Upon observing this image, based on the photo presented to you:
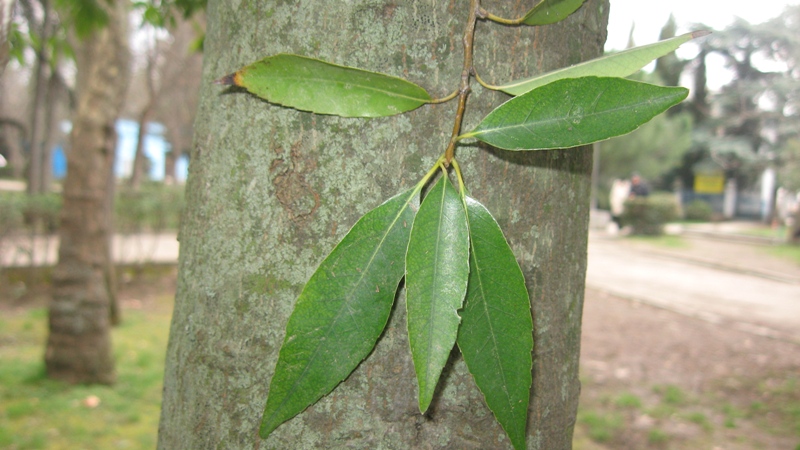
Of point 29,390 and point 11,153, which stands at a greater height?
point 11,153

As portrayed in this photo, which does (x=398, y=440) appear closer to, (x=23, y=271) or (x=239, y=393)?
(x=239, y=393)

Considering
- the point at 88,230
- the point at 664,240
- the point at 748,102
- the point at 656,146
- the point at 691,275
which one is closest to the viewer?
the point at 88,230

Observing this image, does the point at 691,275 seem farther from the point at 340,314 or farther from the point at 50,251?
the point at 340,314

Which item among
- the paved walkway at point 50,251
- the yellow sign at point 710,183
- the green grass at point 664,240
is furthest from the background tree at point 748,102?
the paved walkway at point 50,251

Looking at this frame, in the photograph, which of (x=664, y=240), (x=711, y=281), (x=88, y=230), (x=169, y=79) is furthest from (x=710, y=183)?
(x=88, y=230)

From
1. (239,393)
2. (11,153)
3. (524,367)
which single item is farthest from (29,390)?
(11,153)

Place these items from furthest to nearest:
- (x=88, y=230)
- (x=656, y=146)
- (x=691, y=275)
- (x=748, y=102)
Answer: (x=656, y=146) < (x=748, y=102) < (x=691, y=275) < (x=88, y=230)

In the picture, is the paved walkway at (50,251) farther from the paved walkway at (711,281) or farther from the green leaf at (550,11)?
the paved walkway at (711,281)
